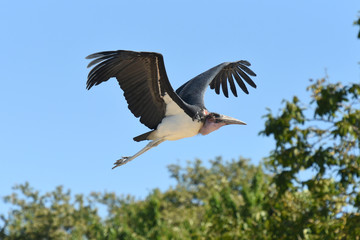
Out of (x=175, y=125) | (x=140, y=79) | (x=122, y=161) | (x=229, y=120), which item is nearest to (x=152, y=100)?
(x=140, y=79)

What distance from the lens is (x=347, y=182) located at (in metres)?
8.58

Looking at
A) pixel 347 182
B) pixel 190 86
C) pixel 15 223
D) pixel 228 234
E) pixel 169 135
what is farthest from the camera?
pixel 15 223

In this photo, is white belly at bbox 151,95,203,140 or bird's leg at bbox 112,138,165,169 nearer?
white belly at bbox 151,95,203,140

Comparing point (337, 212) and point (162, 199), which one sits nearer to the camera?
point (337, 212)

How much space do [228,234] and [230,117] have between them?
16.4 feet

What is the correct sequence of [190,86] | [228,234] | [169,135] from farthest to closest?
[228,234] → [190,86] → [169,135]

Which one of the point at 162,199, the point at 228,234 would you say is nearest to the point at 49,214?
the point at 162,199

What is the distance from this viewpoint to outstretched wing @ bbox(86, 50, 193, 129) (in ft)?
17.7

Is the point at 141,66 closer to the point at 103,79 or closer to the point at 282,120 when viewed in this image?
the point at 103,79

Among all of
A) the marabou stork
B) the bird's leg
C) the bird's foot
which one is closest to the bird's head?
the marabou stork

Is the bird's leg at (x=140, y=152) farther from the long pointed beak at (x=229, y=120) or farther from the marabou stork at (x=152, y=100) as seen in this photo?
the long pointed beak at (x=229, y=120)

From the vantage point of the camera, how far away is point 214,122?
5.32 m

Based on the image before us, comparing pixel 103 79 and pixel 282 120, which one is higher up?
pixel 282 120

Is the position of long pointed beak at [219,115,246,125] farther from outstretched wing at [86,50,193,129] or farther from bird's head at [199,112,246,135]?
outstretched wing at [86,50,193,129]
